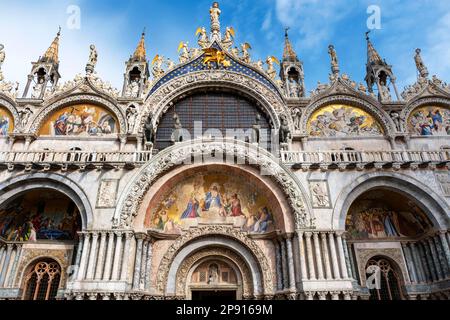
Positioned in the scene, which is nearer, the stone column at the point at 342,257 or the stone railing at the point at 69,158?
the stone column at the point at 342,257

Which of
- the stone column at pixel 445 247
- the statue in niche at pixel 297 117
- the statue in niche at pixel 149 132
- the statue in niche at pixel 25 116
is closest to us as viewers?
the stone column at pixel 445 247

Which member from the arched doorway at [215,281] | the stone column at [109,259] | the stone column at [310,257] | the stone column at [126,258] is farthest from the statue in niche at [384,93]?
the stone column at [109,259]

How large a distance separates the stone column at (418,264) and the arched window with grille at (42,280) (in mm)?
15600

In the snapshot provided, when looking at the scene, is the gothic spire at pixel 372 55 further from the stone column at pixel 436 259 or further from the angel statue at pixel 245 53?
the stone column at pixel 436 259

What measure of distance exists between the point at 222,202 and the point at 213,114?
18.8 feet

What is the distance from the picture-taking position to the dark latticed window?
669 inches

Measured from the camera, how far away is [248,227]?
44.5ft

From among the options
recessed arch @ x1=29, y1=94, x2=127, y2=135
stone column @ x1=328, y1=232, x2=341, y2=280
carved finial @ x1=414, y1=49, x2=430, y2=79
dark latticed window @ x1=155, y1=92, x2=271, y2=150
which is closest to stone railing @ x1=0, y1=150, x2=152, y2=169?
recessed arch @ x1=29, y1=94, x2=127, y2=135

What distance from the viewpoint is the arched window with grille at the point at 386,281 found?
13078mm

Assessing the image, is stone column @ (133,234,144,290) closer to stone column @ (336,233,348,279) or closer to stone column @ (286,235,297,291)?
stone column @ (286,235,297,291)

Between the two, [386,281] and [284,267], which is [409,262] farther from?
[284,267]
